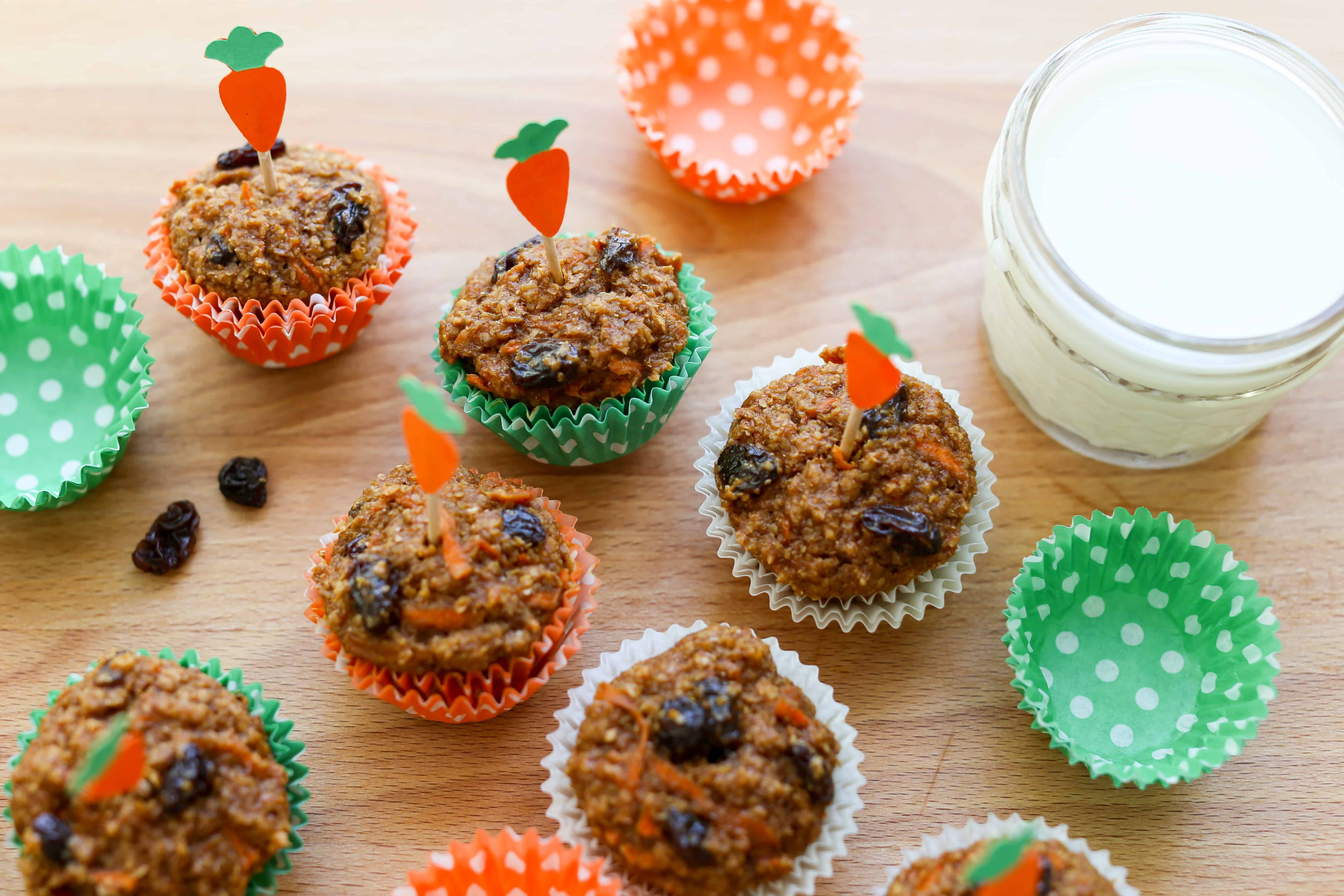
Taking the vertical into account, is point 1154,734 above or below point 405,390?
below

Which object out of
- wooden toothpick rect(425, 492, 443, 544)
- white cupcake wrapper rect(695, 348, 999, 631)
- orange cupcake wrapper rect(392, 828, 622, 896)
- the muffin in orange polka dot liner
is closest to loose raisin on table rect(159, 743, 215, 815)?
orange cupcake wrapper rect(392, 828, 622, 896)

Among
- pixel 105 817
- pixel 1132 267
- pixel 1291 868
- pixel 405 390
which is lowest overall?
pixel 1291 868

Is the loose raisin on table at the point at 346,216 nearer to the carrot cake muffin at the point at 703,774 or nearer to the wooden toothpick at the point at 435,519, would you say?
the wooden toothpick at the point at 435,519

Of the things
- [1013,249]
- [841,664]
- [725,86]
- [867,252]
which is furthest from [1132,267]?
[725,86]

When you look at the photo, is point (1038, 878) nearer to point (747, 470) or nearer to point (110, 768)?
point (747, 470)

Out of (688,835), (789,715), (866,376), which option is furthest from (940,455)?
(688,835)

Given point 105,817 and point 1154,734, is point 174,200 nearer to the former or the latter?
point 105,817
